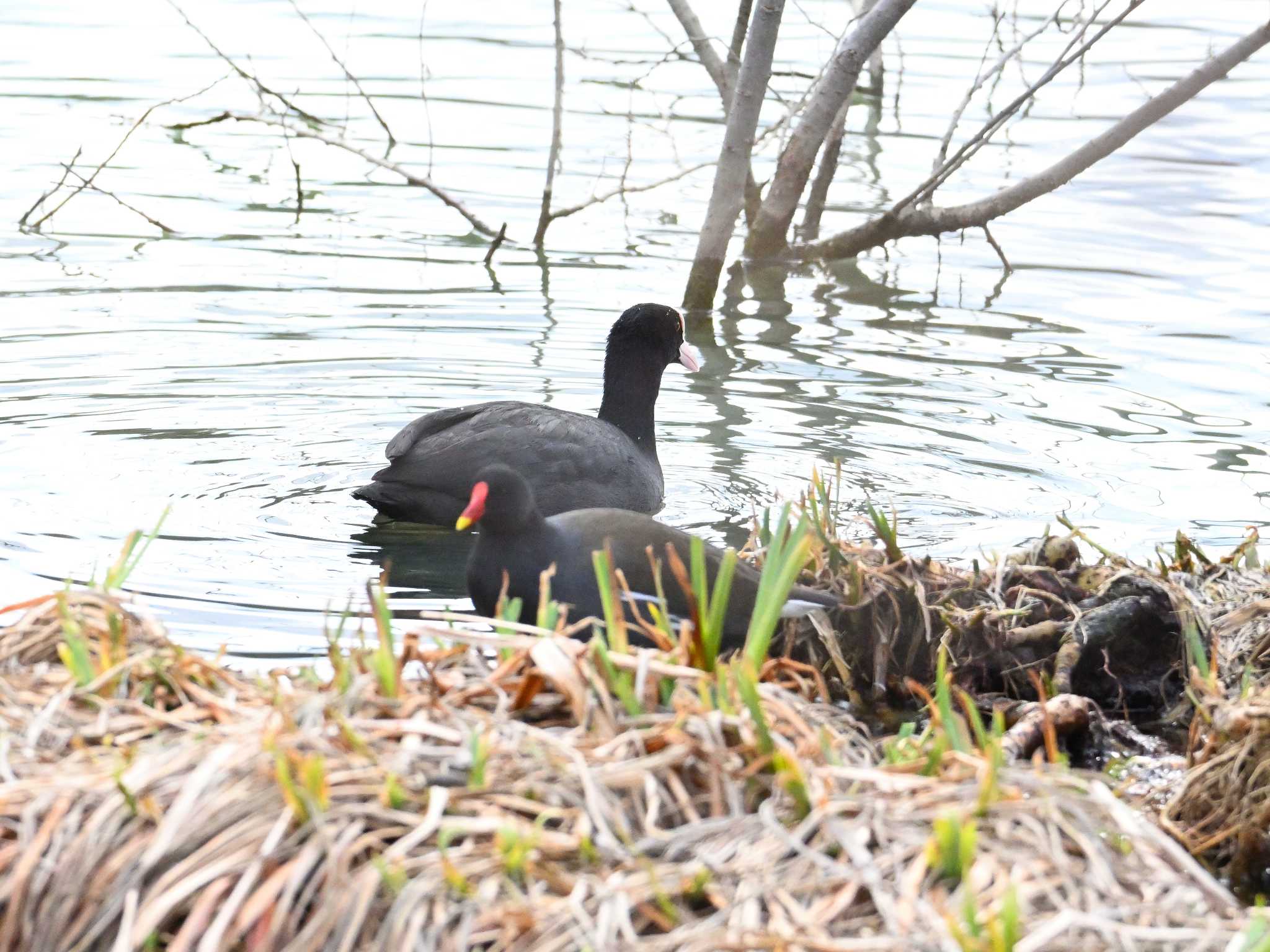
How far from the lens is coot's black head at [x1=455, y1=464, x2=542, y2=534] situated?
4211mm

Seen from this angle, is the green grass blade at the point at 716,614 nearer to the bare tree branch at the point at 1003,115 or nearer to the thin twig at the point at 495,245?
the bare tree branch at the point at 1003,115

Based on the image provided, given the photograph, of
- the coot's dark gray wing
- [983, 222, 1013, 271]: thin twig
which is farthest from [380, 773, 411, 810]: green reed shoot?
[983, 222, 1013, 271]: thin twig

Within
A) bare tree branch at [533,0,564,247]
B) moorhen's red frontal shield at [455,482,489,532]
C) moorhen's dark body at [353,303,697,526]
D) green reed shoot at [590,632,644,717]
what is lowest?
moorhen's dark body at [353,303,697,526]

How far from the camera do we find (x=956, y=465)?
705 centimetres

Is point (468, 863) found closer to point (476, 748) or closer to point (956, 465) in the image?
point (476, 748)

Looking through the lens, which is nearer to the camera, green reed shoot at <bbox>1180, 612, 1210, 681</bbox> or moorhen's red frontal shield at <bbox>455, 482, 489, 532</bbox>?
green reed shoot at <bbox>1180, 612, 1210, 681</bbox>

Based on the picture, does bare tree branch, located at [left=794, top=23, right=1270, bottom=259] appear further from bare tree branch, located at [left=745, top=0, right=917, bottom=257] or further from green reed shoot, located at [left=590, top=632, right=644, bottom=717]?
green reed shoot, located at [left=590, top=632, right=644, bottom=717]

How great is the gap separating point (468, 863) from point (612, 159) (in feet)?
36.0

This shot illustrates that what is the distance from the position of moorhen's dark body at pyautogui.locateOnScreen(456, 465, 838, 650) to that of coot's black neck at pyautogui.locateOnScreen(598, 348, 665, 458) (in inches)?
102

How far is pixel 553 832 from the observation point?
2.45 meters

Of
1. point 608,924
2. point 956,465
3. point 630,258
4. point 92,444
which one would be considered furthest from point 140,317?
point 608,924

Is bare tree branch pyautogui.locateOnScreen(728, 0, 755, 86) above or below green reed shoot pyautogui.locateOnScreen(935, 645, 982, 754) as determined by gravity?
above

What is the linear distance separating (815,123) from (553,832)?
7.73 m

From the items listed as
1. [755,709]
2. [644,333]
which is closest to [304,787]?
[755,709]
